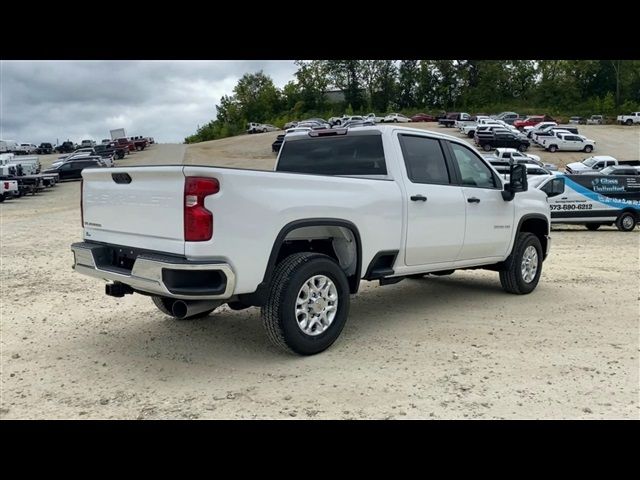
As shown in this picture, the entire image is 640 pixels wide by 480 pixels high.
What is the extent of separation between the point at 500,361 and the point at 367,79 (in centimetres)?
10114

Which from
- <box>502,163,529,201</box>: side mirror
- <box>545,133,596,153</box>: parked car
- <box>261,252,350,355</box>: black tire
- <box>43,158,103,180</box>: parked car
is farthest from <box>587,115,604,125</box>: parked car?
<box>261,252,350,355</box>: black tire

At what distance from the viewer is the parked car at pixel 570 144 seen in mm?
45000

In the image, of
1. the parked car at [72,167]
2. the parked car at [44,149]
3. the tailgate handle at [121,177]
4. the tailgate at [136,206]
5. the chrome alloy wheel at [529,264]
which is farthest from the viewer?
→ the parked car at [44,149]

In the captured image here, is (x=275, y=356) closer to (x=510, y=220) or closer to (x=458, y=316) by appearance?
(x=458, y=316)

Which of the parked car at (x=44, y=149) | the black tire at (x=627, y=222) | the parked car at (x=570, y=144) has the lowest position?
the black tire at (x=627, y=222)

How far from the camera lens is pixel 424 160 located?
6.13 metres

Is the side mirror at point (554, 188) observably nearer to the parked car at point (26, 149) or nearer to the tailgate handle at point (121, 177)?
the tailgate handle at point (121, 177)

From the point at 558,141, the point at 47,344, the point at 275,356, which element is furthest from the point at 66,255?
the point at 558,141

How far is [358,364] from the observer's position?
4742 mm

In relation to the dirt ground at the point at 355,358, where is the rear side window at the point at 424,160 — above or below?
above

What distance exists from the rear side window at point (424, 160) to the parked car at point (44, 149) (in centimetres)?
7255

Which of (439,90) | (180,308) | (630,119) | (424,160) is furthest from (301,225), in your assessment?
(439,90)

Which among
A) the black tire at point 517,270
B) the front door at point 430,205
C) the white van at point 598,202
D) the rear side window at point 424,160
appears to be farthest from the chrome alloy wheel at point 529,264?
the white van at point 598,202

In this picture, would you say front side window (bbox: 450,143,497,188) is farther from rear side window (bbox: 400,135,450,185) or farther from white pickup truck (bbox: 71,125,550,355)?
rear side window (bbox: 400,135,450,185)
